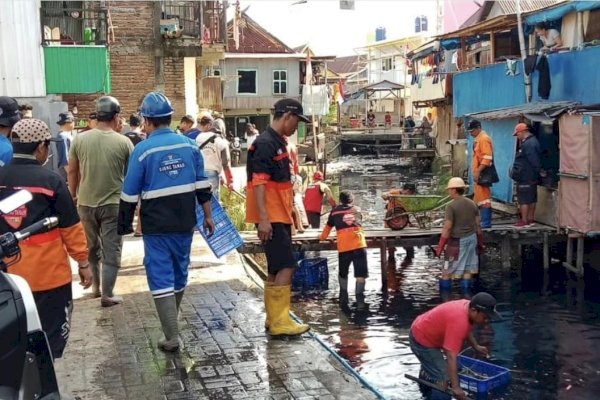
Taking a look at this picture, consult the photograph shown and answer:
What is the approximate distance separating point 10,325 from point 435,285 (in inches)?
384

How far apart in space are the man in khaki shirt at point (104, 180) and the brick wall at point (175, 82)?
53.4 feet

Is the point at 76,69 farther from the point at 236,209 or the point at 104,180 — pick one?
the point at 104,180

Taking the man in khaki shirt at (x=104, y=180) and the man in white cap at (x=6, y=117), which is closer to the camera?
the man in white cap at (x=6, y=117)

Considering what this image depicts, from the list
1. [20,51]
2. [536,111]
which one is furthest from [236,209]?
[536,111]

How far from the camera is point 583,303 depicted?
36.5ft

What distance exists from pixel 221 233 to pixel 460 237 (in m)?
4.28

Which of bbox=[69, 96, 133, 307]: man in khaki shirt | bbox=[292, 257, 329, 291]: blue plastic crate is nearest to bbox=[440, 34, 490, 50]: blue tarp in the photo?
bbox=[292, 257, 329, 291]: blue plastic crate

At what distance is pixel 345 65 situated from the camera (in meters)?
84.9

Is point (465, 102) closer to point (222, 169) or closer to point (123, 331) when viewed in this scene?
point (222, 169)

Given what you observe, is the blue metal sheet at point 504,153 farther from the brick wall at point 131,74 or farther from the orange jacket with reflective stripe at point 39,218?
the orange jacket with reflective stripe at point 39,218

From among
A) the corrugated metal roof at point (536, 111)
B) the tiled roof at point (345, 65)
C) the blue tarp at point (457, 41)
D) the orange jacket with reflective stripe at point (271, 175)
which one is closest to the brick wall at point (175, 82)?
the blue tarp at point (457, 41)

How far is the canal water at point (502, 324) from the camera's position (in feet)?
25.0

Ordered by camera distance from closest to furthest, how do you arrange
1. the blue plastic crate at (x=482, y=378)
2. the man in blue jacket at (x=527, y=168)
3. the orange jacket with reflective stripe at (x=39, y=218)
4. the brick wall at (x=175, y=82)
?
the orange jacket with reflective stripe at (x=39, y=218), the blue plastic crate at (x=482, y=378), the man in blue jacket at (x=527, y=168), the brick wall at (x=175, y=82)

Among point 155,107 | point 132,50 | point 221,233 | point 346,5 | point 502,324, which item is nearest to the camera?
point 155,107
